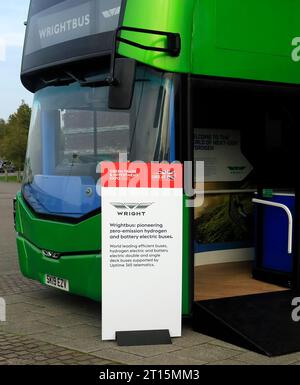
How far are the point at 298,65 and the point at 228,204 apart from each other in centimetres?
273

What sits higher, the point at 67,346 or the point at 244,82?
the point at 244,82

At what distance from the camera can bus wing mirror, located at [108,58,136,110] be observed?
17.4 ft

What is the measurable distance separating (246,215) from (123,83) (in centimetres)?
392

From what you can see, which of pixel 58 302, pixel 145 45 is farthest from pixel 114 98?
pixel 58 302

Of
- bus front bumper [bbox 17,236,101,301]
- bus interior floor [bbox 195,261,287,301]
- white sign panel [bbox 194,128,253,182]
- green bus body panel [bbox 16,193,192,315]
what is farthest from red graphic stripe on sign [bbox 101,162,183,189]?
white sign panel [bbox 194,128,253,182]

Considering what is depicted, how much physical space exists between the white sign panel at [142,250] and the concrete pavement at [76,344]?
0.26 metres

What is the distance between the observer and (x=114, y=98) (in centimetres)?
535

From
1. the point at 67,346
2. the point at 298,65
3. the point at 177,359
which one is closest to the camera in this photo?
the point at 177,359

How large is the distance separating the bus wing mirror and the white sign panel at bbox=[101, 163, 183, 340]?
54 cm

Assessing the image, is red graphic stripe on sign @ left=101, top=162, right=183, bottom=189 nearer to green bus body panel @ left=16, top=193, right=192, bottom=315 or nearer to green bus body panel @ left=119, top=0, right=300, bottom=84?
green bus body panel @ left=16, top=193, right=192, bottom=315

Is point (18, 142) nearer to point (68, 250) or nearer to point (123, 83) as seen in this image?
point (68, 250)

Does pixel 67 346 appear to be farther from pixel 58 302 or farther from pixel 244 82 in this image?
pixel 244 82

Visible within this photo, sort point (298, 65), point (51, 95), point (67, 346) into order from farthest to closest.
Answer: point (51, 95) < point (298, 65) < point (67, 346)

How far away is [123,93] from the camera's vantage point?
209 inches
